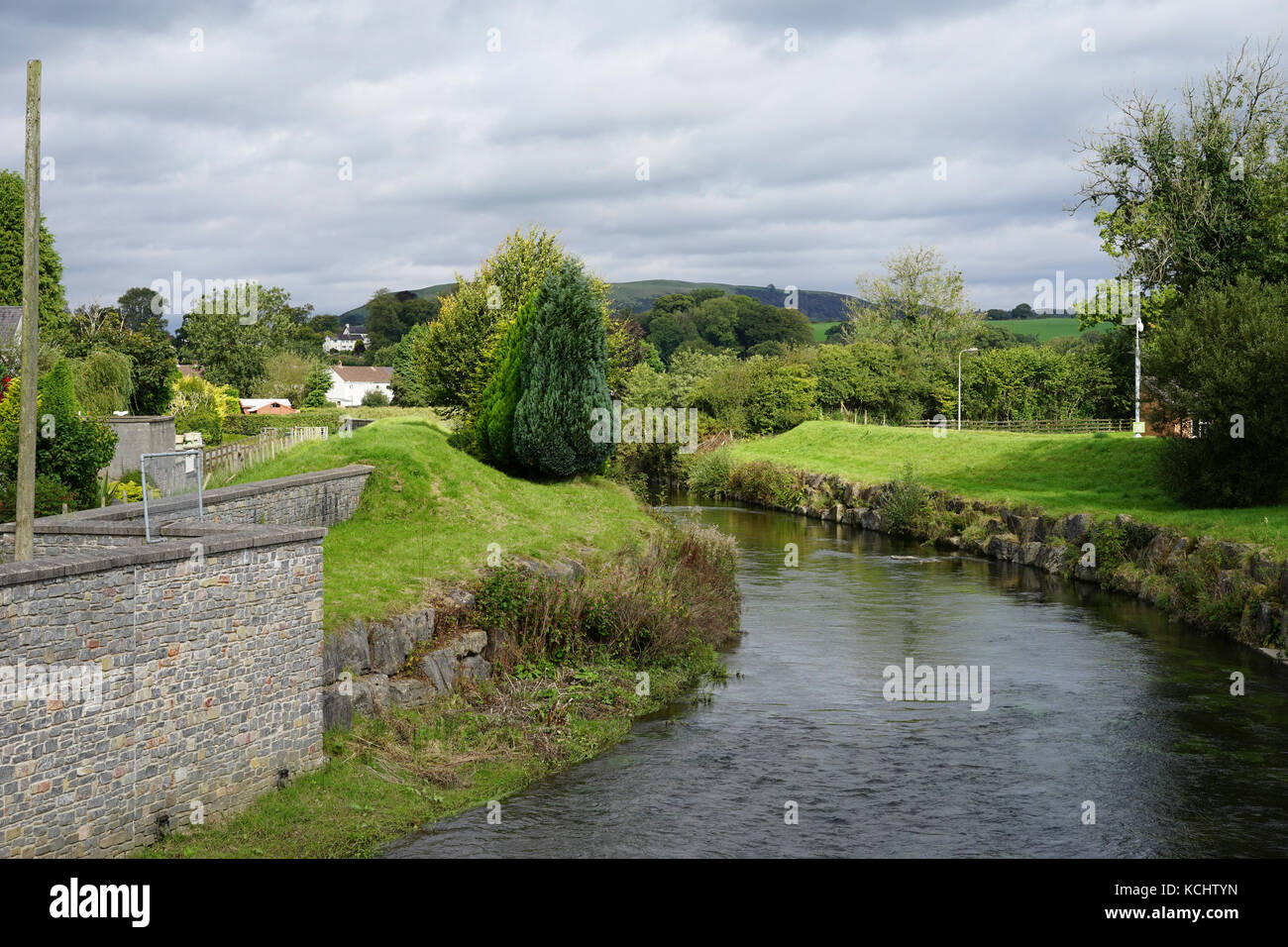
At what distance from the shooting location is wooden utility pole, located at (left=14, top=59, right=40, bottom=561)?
13.2 metres

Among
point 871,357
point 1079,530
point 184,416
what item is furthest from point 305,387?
point 1079,530

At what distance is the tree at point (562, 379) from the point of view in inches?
1182

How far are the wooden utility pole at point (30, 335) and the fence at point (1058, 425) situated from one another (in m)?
50.8

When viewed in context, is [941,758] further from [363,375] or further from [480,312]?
[363,375]

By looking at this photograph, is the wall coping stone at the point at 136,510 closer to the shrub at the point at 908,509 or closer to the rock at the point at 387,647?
the rock at the point at 387,647

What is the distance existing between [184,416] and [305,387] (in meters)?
42.3

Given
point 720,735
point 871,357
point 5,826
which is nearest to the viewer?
point 5,826

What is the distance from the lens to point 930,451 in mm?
54281

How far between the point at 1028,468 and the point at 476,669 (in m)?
34.3

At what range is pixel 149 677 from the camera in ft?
40.4

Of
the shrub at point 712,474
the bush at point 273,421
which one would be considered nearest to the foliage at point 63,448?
the bush at point 273,421

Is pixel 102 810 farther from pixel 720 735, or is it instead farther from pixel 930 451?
pixel 930 451

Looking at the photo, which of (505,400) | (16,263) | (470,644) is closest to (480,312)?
(505,400)

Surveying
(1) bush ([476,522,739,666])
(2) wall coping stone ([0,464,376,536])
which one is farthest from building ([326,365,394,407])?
(2) wall coping stone ([0,464,376,536])
